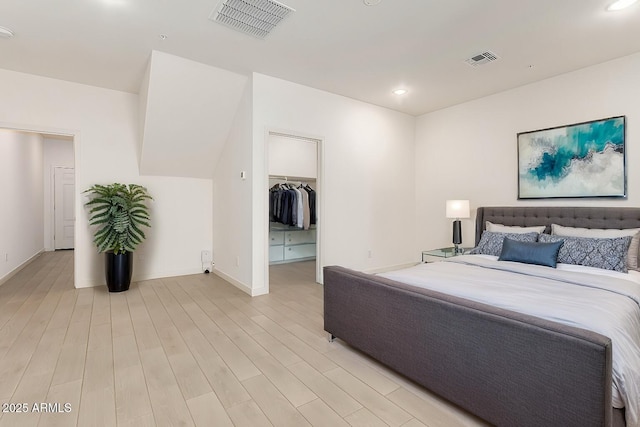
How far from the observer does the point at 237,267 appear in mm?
4316

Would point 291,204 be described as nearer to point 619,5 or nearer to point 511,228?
point 511,228

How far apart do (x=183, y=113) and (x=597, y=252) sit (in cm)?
487

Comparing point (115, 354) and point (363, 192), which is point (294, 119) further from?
point (115, 354)

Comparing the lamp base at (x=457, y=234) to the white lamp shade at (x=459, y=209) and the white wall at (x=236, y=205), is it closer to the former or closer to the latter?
the white lamp shade at (x=459, y=209)

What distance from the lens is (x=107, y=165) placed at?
440 cm

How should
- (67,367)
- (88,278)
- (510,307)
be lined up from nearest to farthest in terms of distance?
(510,307) → (67,367) → (88,278)

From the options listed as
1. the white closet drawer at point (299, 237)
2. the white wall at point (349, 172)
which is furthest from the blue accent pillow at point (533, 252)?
the white closet drawer at point (299, 237)

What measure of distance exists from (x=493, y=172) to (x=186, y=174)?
4725 mm

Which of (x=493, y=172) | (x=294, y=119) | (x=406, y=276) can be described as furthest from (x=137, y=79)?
(x=493, y=172)

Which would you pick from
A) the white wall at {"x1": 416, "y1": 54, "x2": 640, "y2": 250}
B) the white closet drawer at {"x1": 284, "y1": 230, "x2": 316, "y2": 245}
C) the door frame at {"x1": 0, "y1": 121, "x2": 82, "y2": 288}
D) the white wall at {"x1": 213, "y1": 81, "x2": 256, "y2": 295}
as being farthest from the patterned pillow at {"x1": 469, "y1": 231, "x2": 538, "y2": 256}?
the door frame at {"x1": 0, "y1": 121, "x2": 82, "y2": 288}

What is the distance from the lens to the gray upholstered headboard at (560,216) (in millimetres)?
3162

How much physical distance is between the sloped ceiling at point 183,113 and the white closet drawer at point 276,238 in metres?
1.82

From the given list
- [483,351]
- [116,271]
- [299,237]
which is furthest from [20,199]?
[483,351]

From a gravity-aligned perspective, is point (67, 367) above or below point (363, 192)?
below
